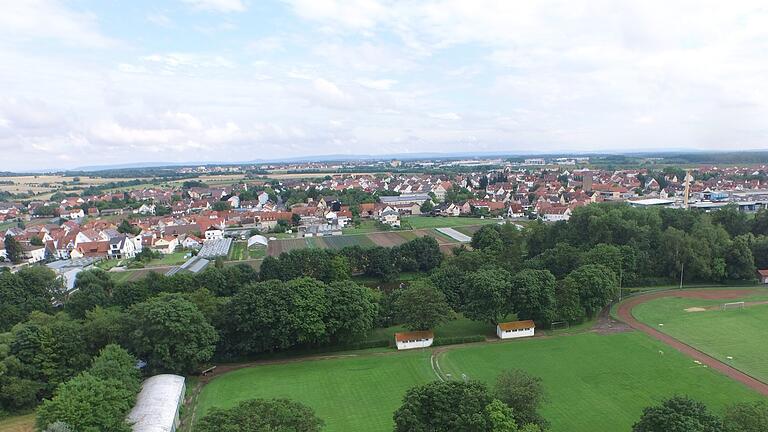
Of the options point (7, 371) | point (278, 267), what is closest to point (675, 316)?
point (278, 267)

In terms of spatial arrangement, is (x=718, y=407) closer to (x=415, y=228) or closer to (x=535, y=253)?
(x=535, y=253)

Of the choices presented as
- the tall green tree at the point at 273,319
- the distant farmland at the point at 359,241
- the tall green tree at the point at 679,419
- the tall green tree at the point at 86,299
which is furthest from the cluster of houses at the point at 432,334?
the distant farmland at the point at 359,241

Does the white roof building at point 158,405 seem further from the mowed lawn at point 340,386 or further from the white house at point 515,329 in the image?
the white house at point 515,329

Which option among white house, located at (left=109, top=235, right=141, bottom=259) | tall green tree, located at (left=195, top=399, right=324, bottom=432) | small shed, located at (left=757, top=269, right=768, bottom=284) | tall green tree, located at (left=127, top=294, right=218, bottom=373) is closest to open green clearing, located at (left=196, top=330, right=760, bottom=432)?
tall green tree, located at (left=127, top=294, right=218, bottom=373)

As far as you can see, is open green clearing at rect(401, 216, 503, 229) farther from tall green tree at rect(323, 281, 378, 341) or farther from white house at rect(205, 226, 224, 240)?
tall green tree at rect(323, 281, 378, 341)

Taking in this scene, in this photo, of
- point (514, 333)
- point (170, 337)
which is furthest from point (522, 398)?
point (170, 337)

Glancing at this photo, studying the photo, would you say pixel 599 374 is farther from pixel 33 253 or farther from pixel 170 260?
pixel 33 253
